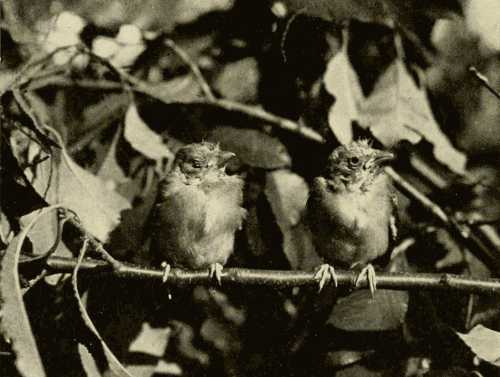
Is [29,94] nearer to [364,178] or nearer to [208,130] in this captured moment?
[208,130]

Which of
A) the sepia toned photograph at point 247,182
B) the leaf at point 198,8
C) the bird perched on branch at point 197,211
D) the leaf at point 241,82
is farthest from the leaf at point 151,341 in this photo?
the leaf at point 198,8

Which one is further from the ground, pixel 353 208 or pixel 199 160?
pixel 199 160

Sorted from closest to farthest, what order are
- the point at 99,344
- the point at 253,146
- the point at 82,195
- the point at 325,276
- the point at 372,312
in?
the point at 99,344 < the point at 325,276 < the point at 372,312 < the point at 82,195 < the point at 253,146

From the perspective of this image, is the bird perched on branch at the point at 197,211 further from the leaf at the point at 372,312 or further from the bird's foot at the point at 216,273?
the leaf at the point at 372,312

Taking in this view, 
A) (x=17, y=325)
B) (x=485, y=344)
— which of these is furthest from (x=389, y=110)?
(x=17, y=325)

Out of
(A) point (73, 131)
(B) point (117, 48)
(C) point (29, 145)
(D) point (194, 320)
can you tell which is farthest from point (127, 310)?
(B) point (117, 48)

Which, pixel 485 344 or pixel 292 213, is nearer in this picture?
pixel 485 344

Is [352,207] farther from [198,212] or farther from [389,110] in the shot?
[198,212]
